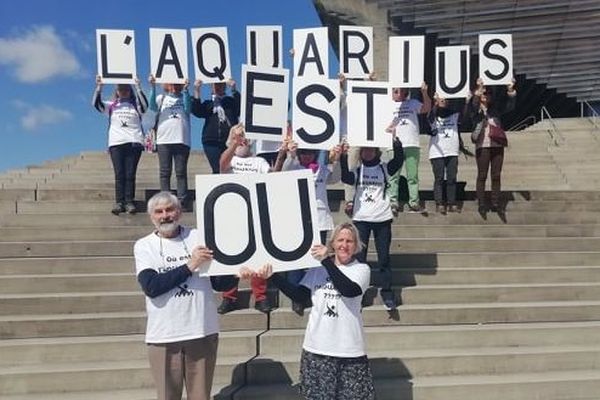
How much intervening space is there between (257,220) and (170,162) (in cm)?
387

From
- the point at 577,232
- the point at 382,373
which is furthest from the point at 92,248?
the point at 577,232

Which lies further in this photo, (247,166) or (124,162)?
(124,162)

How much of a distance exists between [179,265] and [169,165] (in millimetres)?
3864

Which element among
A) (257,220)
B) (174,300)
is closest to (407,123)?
(257,220)

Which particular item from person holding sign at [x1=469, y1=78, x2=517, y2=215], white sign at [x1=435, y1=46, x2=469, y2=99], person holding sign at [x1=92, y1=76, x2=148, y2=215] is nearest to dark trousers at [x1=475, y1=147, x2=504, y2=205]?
person holding sign at [x1=469, y1=78, x2=517, y2=215]

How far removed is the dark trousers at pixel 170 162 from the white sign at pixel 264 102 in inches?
98.7

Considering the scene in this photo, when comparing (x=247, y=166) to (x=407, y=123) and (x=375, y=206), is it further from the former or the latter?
(x=407, y=123)

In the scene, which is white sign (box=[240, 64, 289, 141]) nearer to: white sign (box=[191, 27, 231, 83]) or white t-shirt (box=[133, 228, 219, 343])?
white t-shirt (box=[133, 228, 219, 343])

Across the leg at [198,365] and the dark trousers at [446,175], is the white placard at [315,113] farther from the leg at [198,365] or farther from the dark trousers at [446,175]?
the dark trousers at [446,175]

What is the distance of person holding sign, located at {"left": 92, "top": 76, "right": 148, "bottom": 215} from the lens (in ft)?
23.3

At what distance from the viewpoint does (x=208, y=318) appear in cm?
366

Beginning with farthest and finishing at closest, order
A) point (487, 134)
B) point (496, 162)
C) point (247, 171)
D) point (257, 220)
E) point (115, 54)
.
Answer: point (496, 162) → point (487, 134) → point (115, 54) → point (247, 171) → point (257, 220)

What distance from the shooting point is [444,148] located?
25.5 ft

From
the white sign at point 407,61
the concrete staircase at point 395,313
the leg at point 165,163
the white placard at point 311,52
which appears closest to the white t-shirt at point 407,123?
the white sign at point 407,61
